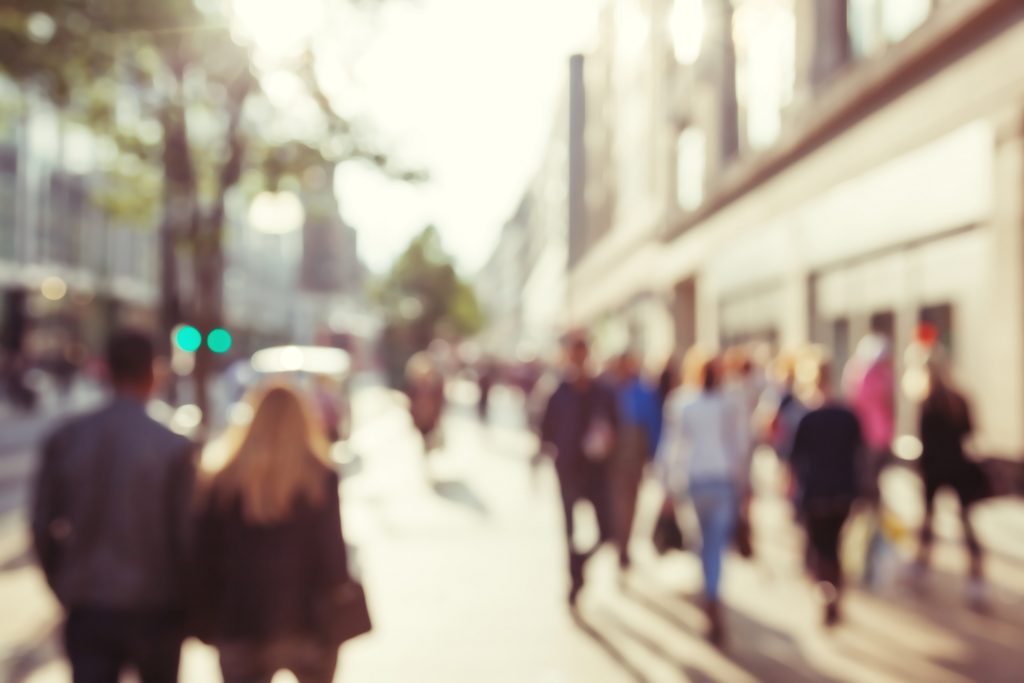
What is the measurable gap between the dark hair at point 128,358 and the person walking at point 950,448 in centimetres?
716

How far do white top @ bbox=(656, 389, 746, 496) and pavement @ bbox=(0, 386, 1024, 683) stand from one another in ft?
3.26

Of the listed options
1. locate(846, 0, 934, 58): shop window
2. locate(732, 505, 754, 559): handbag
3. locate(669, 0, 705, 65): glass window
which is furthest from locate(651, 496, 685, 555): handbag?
locate(669, 0, 705, 65): glass window

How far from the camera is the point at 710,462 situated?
8625 millimetres

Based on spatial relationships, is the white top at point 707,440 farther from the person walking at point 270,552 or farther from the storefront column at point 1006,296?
the storefront column at point 1006,296

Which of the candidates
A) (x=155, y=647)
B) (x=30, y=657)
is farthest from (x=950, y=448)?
(x=155, y=647)

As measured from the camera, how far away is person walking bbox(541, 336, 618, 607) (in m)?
9.83

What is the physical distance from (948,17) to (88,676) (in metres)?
13.1

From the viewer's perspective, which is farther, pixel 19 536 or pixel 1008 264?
pixel 1008 264

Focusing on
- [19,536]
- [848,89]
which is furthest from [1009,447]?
[19,536]

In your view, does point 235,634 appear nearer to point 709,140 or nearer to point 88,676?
point 88,676

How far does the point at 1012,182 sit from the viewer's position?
570 inches

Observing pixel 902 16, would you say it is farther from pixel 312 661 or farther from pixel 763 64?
pixel 312 661

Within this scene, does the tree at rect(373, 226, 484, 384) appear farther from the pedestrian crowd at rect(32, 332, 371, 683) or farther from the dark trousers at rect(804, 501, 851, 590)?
the pedestrian crowd at rect(32, 332, 371, 683)

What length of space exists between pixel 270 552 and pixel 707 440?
4.77m
